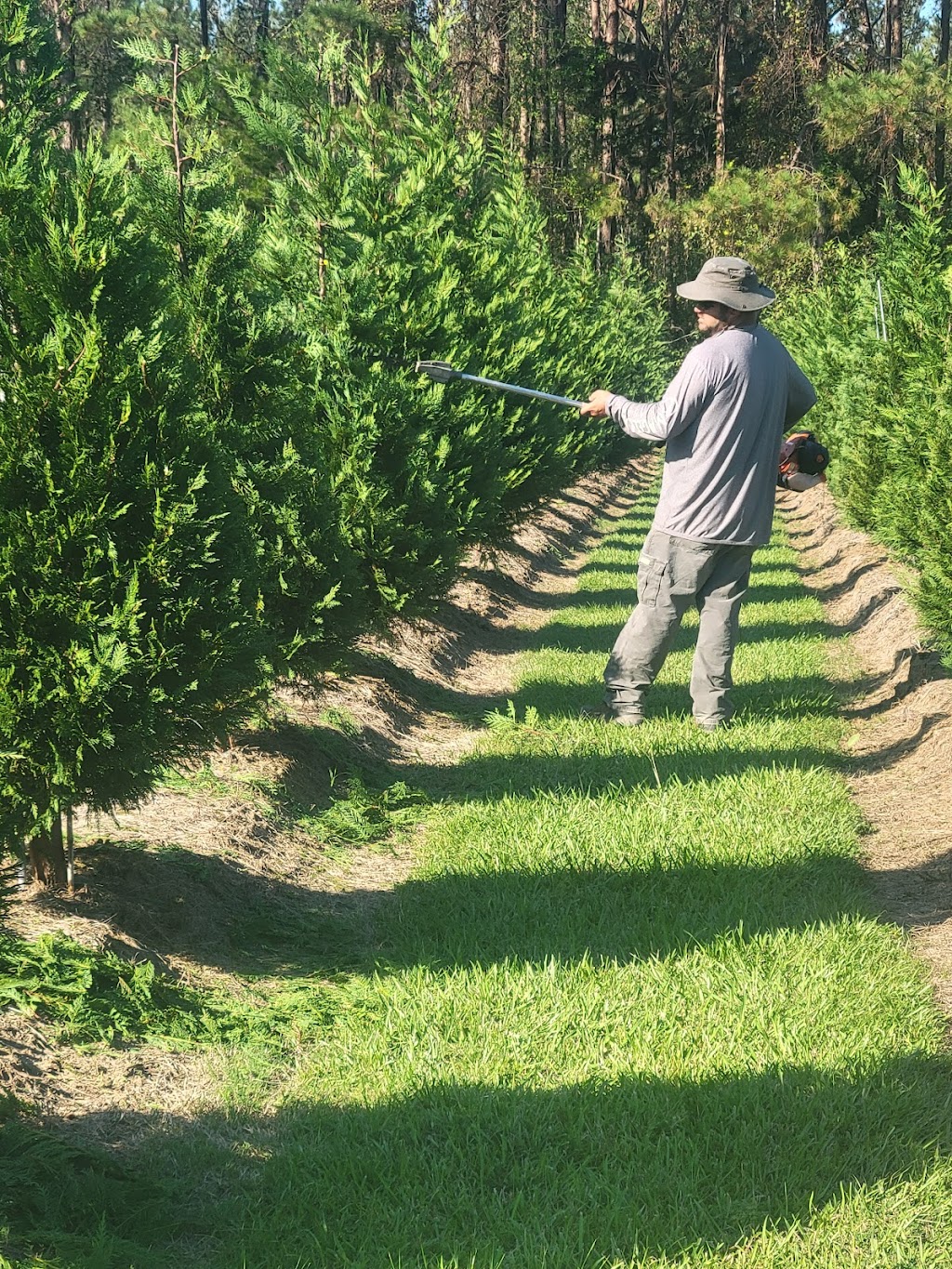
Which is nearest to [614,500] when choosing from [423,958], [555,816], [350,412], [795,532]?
[795,532]

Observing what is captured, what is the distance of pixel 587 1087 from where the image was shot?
3.74 meters

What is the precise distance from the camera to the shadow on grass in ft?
9.98

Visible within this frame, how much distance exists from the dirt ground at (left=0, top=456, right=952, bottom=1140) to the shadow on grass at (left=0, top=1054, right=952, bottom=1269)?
1.14 ft

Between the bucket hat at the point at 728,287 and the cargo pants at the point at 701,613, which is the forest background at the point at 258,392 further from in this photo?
the bucket hat at the point at 728,287

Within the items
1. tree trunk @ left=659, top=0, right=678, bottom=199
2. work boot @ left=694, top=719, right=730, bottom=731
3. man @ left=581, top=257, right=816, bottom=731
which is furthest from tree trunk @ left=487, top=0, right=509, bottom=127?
work boot @ left=694, top=719, right=730, bottom=731

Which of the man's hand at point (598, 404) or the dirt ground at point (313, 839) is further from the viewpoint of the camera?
the man's hand at point (598, 404)

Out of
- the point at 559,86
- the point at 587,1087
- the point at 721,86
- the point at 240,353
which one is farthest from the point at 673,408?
the point at 721,86

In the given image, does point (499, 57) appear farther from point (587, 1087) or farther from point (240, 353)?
point (587, 1087)

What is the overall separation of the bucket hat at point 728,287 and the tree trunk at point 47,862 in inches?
179

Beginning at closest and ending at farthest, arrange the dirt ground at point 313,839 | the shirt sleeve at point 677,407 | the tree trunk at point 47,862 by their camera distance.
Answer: the dirt ground at point 313,839, the tree trunk at point 47,862, the shirt sleeve at point 677,407

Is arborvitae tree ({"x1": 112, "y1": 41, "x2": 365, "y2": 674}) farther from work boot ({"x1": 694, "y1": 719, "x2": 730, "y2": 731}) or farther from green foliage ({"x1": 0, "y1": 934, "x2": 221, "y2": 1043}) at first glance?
work boot ({"x1": 694, "y1": 719, "x2": 730, "y2": 731})

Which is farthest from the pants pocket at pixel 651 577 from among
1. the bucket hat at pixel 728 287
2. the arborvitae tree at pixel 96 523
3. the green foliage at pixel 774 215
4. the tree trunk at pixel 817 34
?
the tree trunk at pixel 817 34

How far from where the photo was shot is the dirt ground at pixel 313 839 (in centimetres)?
388

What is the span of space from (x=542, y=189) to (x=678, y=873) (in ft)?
108
